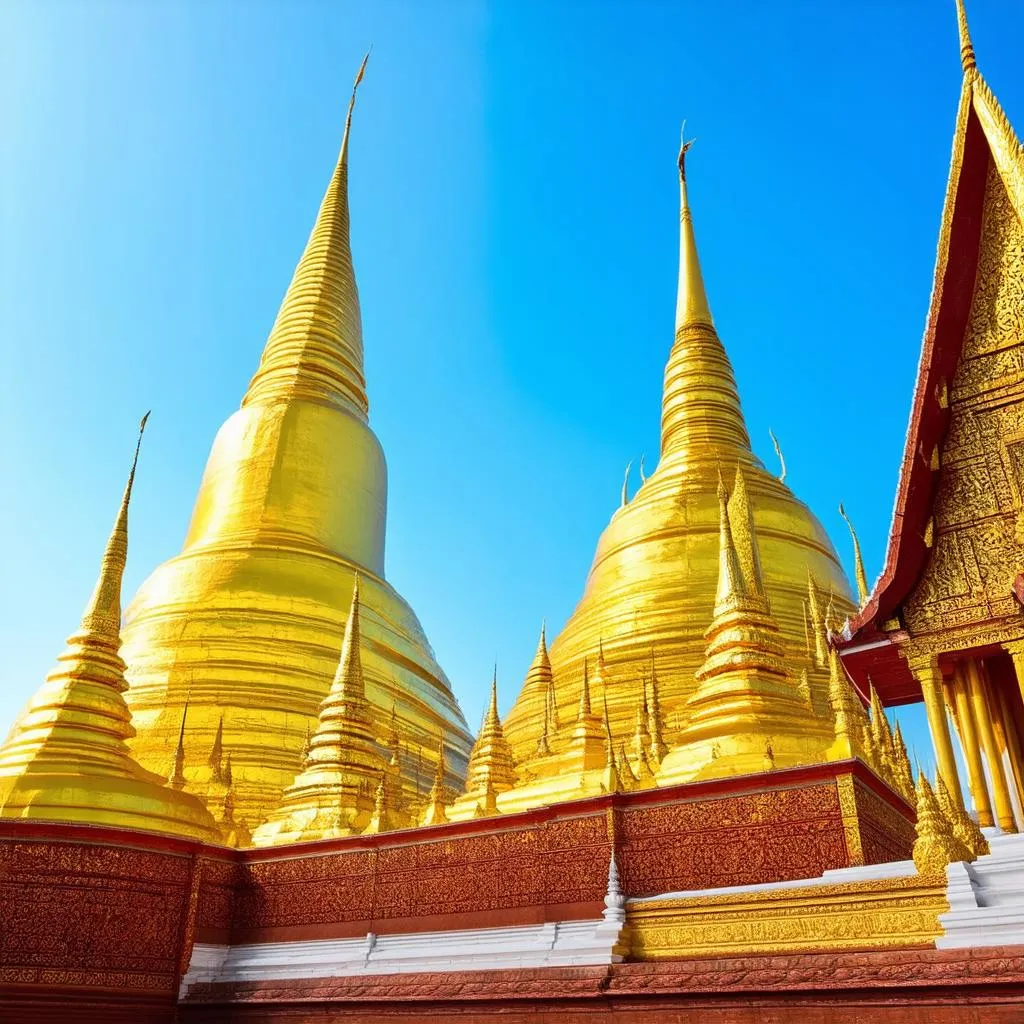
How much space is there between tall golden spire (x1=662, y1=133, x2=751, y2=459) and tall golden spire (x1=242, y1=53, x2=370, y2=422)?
18.8 feet

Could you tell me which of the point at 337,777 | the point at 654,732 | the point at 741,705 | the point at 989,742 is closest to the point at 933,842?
the point at 989,742

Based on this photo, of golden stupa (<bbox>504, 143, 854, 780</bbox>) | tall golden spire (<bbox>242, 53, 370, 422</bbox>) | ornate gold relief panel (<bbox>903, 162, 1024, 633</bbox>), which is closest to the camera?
ornate gold relief panel (<bbox>903, 162, 1024, 633</bbox>)

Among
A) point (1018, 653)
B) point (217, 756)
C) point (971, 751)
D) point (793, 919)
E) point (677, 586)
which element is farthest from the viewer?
point (677, 586)

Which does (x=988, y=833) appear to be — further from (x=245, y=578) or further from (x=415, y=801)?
(x=245, y=578)

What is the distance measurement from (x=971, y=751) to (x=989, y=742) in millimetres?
172

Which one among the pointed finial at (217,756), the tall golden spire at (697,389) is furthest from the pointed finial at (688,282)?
the pointed finial at (217,756)

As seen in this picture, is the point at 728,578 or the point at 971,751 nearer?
the point at 971,751

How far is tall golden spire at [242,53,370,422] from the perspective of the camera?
60.1ft

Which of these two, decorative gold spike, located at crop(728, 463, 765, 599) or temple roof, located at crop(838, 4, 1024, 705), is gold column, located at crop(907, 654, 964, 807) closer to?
temple roof, located at crop(838, 4, 1024, 705)

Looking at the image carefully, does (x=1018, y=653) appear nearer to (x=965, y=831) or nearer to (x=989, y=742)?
(x=989, y=742)

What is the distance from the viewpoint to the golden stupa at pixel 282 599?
12312 millimetres

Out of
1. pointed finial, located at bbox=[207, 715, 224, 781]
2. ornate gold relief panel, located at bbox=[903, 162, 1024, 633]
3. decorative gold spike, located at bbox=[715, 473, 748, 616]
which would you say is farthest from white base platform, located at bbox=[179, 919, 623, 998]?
decorative gold spike, located at bbox=[715, 473, 748, 616]

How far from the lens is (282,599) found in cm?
1405

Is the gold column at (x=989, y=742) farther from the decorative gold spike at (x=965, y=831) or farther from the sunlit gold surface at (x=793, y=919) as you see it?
the sunlit gold surface at (x=793, y=919)
